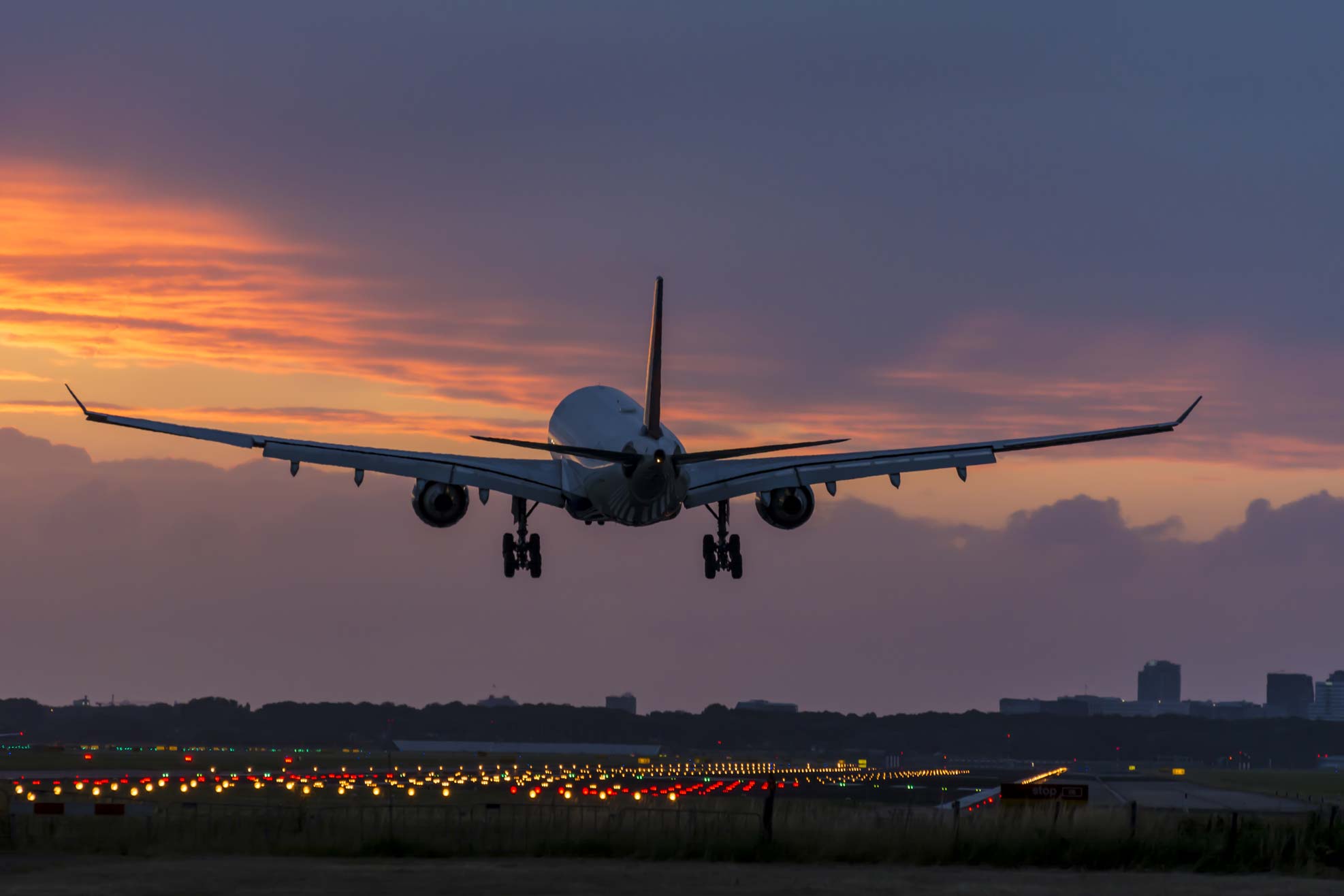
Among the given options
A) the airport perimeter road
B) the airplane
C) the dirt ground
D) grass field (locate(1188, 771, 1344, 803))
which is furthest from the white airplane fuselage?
grass field (locate(1188, 771, 1344, 803))

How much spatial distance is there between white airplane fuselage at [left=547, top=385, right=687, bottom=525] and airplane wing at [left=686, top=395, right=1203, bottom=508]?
9.28 feet

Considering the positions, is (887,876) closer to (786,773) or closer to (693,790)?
(693,790)

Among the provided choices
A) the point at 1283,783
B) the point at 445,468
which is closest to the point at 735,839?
the point at 445,468

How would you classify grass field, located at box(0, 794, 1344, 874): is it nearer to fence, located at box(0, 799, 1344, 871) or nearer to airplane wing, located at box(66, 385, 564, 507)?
fence, located at box(0, 799, 1344, 871)

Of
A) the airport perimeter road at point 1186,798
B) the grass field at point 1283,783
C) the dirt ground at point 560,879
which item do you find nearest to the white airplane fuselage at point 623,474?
the dirt ground at point 560,879

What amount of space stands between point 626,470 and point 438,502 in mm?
9111

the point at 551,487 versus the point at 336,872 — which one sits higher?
the point at 551,487

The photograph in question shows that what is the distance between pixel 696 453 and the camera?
53.4m

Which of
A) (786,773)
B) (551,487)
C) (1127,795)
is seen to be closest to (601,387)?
(551,487)

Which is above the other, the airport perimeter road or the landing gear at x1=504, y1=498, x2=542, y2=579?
the landing gear at x1=504, y1=498, x2=542, y2=579

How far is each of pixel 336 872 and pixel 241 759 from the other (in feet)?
339

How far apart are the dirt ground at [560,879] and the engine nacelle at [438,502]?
15.6 m

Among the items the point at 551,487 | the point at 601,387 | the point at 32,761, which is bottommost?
the point at 32,761

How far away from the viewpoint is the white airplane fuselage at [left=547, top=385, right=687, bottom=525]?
56531mm
